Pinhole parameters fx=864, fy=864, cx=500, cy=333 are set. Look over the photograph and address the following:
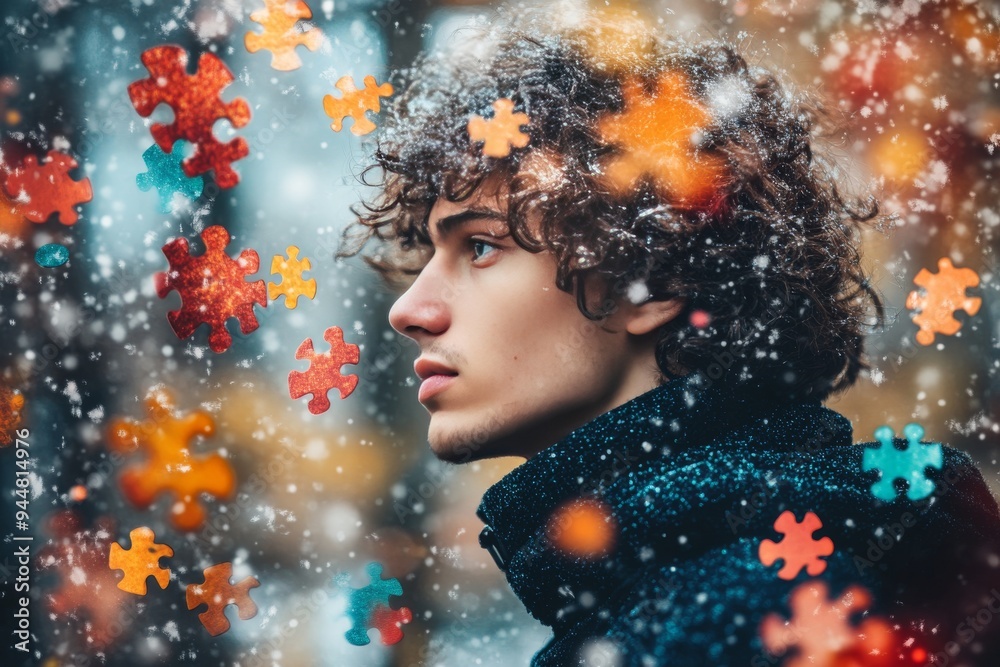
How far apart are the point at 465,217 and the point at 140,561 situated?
815 mm

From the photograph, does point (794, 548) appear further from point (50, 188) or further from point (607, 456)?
point (50, 188)

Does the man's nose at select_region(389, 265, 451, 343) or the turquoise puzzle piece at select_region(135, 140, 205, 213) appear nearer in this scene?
the man's nose at select_region(389, 265, 451, 343)

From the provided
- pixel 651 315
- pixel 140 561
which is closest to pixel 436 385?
pixel 651 315

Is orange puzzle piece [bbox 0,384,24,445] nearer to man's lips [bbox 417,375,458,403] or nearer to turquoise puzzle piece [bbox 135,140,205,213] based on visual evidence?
turquoise puzzle piece [bbox 135,140,205,213]

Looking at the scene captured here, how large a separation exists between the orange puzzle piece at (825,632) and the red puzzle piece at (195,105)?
1.08 metres

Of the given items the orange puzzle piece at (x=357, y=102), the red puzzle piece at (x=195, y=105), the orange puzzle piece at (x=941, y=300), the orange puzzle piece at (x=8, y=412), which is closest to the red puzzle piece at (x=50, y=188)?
the red puzzle piece at (x=195, y=105)

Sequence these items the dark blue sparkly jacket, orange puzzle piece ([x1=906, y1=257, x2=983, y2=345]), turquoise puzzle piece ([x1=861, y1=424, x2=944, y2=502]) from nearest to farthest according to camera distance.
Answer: the dark blue sparkly jacket, turquoise puzzle piece ([x1=861, y1=424, x2=944, y2=502]), orange puzzle piece ([x1=906, y1=257, x2=983, y2=345])

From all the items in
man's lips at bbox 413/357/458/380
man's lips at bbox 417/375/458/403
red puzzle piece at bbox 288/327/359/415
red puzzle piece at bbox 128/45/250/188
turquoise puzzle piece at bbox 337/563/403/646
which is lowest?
turquoise puzzle piece at bbox 337/563/403/646

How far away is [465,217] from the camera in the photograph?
3.92ft

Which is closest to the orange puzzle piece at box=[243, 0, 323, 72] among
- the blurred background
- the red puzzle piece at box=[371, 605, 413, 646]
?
the blurred background

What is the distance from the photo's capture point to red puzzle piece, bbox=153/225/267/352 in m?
1.43

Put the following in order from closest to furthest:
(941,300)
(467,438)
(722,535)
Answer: (722,535), (467,438), (941,300)

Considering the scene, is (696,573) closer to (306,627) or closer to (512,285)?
(512,285)

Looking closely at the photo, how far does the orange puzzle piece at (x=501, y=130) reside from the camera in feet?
4.03
